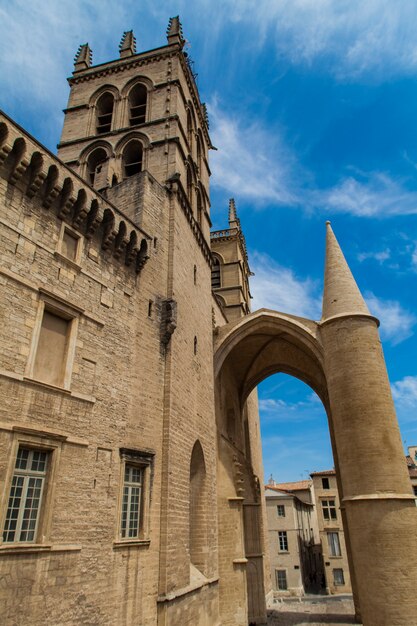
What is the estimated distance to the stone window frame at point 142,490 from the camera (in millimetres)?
8016

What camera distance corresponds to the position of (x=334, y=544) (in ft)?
92.5

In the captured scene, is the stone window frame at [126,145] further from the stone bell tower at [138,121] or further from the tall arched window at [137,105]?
the tall arched window at [137,105]

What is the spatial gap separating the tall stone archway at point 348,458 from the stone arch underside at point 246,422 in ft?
0.13

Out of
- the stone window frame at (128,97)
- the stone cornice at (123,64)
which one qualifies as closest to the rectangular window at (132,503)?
the stone window frame at (128,97)

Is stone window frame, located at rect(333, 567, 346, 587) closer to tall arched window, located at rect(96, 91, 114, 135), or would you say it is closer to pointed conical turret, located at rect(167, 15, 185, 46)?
tall arched window, located at rect(96, 91, 114, 135)

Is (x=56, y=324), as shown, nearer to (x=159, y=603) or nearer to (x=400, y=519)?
(x=159, y=603)

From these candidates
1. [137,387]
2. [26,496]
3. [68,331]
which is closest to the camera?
[26,496]

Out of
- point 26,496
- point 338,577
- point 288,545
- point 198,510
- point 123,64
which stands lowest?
point 338,577

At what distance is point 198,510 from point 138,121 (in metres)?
13.2

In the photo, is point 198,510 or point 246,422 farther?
point 246,422

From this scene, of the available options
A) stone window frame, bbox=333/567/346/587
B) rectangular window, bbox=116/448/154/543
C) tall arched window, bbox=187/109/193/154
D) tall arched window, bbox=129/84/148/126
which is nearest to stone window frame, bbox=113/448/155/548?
rectangular window, bbox=116/448/154/543

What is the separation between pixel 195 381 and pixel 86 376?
4.77 metres

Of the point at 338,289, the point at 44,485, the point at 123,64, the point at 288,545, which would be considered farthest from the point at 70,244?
the point at 288,545

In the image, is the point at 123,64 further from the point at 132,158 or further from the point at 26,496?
the point at 26,496
